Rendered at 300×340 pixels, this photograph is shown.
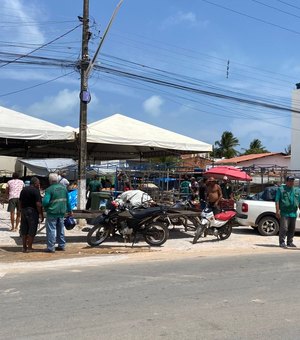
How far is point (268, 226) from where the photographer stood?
14.8m

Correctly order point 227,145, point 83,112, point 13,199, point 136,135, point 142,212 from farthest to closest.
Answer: point 227,145 < point 136,135 < point 83,112 < point 13,199 < point 142,212

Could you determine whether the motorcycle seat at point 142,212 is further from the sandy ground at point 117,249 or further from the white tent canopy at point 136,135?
the white tent canopy at point 136,135

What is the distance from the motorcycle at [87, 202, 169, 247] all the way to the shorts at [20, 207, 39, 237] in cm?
151

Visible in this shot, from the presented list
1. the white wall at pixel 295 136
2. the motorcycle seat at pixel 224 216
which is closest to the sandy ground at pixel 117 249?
the motorcycle seat at pixel 224 216

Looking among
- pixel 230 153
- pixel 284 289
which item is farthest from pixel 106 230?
pixel 230 153

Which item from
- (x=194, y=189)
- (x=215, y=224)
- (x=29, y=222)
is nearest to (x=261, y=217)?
(x=215, y=224)

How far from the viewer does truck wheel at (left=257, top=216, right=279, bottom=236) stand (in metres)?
14.7

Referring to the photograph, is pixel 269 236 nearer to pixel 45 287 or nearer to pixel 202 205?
pixel 202 205

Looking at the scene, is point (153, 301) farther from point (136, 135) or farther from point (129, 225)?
point (136, 135)

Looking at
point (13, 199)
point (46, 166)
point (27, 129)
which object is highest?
point (27, 129)

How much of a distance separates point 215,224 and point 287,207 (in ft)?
6.56

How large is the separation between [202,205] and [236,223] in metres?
1.95

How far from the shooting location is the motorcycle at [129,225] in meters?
11.8

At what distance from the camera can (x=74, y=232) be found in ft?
46.0
